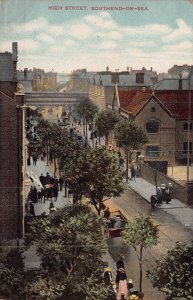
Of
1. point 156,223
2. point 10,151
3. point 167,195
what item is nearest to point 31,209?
point 10,151

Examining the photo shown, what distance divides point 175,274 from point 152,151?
1237 mm

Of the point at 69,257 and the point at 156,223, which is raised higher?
the point at 156,223

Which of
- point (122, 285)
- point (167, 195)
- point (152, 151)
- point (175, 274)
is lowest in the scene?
point (122, 285)

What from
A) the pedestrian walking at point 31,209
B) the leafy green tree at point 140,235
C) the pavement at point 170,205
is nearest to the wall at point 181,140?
the pavement at point 170,205

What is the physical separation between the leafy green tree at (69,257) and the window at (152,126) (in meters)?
1.00

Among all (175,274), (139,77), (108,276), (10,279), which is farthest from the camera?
(139,77)

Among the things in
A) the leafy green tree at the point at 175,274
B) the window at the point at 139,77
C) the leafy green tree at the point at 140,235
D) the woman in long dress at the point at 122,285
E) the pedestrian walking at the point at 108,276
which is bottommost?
the woman in long dress at the point at 122,285

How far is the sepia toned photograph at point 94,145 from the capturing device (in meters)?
4.86

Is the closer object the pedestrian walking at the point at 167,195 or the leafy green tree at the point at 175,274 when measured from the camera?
the leafy green tree at the point at 175,274

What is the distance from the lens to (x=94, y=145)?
521 cm

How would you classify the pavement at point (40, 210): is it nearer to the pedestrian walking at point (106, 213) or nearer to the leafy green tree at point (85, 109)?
the pedestrian walking at point (106, 213)

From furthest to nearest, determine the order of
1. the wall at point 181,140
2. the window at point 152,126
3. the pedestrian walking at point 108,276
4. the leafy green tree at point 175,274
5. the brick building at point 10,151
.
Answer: the window at point 152,126
the wall at point 181,140
the brick building at point 10,151
the pedestrian walking at point 108,276
the leafy green tree at point 175,274

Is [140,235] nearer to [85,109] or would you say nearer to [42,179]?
[42,179]

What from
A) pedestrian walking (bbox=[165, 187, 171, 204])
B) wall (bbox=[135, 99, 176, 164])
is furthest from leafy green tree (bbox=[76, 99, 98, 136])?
pedestrian walking (bbox=[165, 187, 171, 204])
